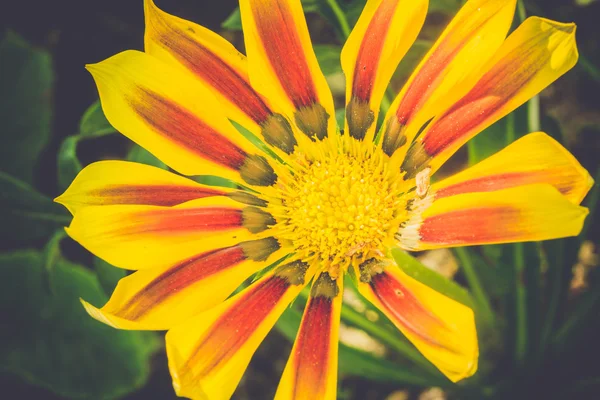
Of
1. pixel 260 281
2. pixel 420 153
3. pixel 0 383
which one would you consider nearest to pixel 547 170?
pixel 420 153

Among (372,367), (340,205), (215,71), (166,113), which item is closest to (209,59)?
(215,71)

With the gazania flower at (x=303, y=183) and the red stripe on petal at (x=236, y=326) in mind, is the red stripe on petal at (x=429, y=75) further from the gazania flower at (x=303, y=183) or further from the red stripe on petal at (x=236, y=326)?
the red stripe on petal at (x=236, y=326)

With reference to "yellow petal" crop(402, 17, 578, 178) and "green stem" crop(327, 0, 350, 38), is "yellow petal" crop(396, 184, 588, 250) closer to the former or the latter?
"yellow petal" crop(402, 17, 578, 178)

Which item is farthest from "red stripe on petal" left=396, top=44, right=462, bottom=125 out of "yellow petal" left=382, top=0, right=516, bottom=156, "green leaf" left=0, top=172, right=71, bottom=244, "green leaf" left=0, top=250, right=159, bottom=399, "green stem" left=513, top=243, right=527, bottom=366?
"green leaf" left=0, top=250, right=159, bottom=399

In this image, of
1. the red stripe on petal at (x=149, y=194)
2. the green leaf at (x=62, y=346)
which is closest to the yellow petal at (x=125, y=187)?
the red stripe on petal at (x=149, y=194)

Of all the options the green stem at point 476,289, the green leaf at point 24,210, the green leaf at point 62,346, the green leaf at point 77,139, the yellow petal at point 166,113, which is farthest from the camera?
the green leaf at point 62,346

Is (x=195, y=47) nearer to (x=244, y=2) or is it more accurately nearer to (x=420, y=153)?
(x=244, y=2)
